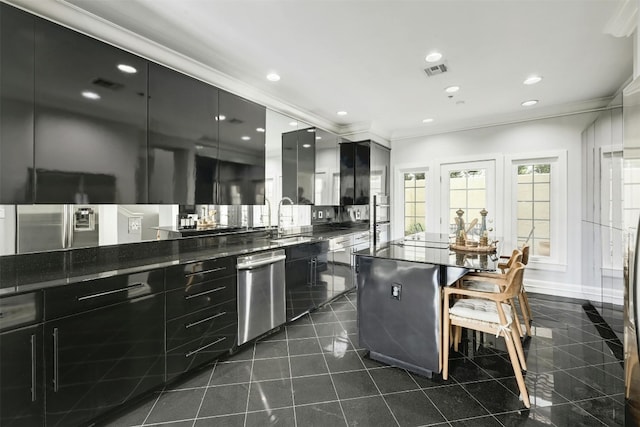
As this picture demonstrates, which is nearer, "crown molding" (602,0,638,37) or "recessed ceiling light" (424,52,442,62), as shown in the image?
"crown molding" (602,0,638,37)

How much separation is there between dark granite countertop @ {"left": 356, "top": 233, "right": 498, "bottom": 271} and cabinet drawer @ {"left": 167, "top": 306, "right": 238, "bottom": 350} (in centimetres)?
125

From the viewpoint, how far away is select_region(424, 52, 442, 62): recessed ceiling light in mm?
2705

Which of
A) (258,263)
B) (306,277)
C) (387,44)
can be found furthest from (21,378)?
(387,44)

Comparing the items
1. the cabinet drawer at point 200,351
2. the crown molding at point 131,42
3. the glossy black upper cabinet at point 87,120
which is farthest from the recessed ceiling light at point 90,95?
the cabinet drawer at point 200,351

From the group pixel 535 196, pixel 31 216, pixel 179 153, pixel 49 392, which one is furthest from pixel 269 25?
pixel 535 196

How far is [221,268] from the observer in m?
2.43

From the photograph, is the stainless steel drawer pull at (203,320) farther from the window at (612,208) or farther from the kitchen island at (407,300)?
the window at (612,208)

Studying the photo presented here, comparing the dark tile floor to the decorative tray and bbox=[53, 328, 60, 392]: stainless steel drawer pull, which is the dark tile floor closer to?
bbox=[53, 328, 60, 392]: stainless steel drawer pull

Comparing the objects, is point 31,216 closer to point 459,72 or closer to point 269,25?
point 269,25

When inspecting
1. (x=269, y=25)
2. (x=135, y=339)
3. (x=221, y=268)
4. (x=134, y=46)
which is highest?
(x=269, y=25)

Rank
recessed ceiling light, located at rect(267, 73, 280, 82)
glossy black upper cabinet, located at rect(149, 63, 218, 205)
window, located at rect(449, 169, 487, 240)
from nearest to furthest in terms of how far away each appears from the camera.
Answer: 1. glossy black upper cabinet, located at rect(149, 63, 218, 205)
2. recessed ceiling light, located at rect(267, 73, 280, 82)
3. window, located at rect(449, 169, 487, 240)

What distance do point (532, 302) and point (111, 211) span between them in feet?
16.5

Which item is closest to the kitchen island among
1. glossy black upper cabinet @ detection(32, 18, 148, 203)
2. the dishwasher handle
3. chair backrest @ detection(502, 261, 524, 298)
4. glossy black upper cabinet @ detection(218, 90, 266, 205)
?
chair backrest @ detection(502, 261, 524, 298)

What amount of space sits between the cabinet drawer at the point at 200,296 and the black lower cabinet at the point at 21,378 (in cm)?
70
